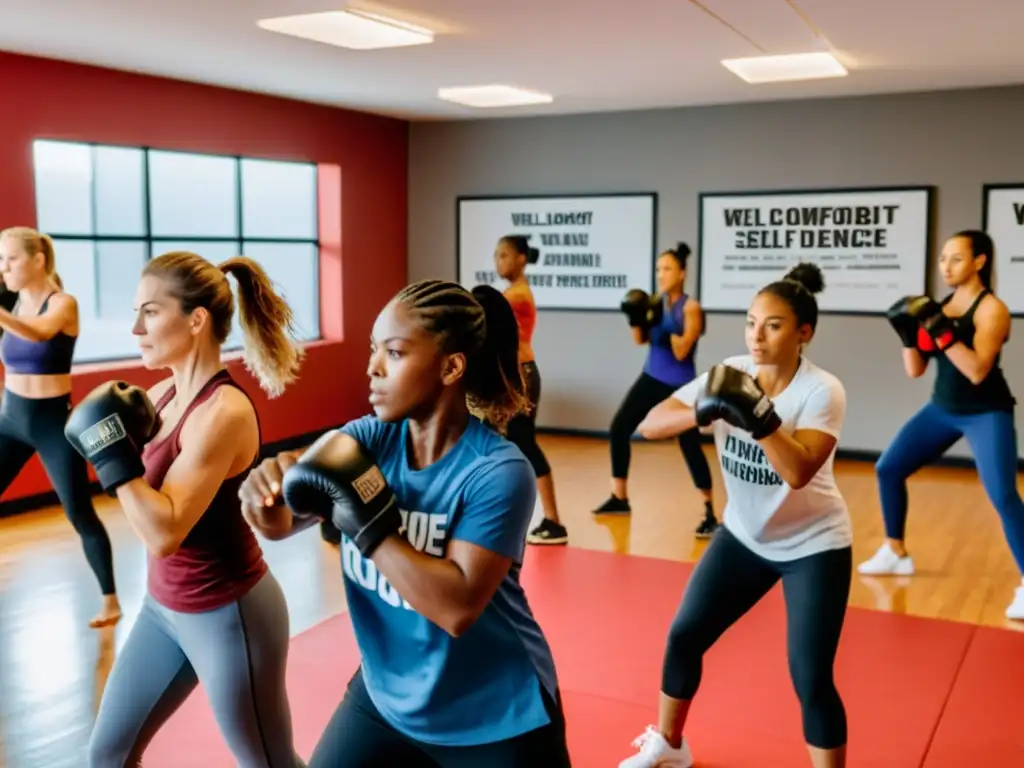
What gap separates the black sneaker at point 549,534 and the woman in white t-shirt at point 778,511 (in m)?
2.13

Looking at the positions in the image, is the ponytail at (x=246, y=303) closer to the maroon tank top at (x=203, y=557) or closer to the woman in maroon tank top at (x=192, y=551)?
the woman in maroon tank top at (x=192, y=551)

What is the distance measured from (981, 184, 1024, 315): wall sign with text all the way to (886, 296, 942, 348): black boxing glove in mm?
2632

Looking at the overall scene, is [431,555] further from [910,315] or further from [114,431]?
[910,315]

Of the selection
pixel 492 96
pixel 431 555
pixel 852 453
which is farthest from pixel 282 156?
pixel 431 555

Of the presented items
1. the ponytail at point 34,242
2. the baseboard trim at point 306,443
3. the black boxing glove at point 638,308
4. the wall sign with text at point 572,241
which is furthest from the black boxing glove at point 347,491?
the wall sign with text at point 572,241

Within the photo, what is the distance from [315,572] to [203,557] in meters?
2.47

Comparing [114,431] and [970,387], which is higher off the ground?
[114,431]

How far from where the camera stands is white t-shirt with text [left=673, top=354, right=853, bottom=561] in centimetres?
223

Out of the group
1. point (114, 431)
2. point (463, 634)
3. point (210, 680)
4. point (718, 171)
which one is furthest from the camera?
point (718, 171)

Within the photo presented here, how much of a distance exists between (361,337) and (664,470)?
2.53 metres

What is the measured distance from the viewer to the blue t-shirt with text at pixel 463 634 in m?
1.45

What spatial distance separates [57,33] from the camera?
4629 millimetres

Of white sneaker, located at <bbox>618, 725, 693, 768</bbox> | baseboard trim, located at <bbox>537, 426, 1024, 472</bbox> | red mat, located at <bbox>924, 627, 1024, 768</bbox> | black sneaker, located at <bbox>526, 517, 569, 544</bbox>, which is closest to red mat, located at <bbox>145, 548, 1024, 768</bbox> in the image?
red mat, located at <bbox>924, 627, 1024, 768</bbox>

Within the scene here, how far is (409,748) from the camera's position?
59.6 inches
